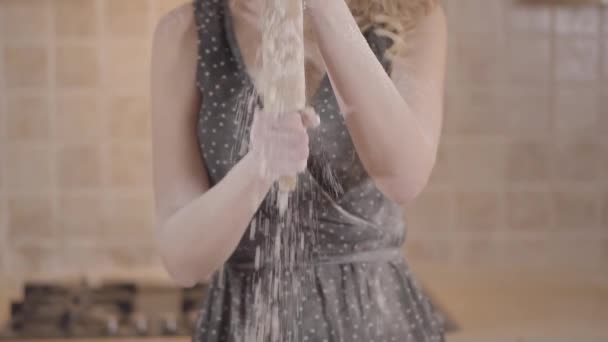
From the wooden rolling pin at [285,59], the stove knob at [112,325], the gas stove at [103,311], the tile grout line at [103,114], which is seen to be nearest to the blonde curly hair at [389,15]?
the wooden rolling pin at [285,59]

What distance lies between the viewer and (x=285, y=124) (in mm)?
778

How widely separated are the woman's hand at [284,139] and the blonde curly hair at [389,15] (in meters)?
0.22

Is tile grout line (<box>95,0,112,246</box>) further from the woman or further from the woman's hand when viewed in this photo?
the woman's hand

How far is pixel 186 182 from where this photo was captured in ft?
3.24

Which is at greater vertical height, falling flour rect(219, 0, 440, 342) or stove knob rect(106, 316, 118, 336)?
falling flour rect(219, 0, 440, 342)

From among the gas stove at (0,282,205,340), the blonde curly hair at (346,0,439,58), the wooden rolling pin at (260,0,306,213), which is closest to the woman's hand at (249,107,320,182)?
the wooden rolling pin at (260,0,306,213)

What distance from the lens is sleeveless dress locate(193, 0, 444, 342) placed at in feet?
3.23

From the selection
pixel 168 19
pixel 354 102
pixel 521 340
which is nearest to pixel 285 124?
pixel 354 102

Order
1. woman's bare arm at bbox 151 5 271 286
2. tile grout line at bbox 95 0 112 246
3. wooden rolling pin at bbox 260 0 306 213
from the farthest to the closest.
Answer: tile grout line at bbox 95 0 112 246 → woman's bare arm at bbox 151 5 271 286 → wooden rolling pin at bbox 260 0 306 213

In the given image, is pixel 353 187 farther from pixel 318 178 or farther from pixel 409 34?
pixel 409 34

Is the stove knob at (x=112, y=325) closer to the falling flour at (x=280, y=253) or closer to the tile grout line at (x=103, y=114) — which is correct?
the tile grout line at (x=103, y=114)

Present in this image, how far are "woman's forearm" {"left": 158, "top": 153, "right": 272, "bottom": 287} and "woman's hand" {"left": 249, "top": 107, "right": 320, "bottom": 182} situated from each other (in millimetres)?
31

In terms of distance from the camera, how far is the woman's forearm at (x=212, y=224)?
2.83 feet

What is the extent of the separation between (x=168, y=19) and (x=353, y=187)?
0.26 meters
